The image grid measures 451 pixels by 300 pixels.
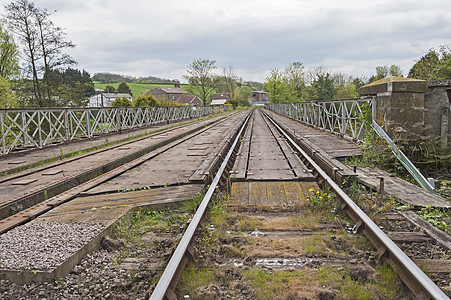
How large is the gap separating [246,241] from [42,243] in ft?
6.26

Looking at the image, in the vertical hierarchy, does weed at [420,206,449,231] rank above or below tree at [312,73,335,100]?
below

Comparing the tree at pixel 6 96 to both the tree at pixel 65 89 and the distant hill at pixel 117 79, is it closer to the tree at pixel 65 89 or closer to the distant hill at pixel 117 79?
the tree at pixel 65 89

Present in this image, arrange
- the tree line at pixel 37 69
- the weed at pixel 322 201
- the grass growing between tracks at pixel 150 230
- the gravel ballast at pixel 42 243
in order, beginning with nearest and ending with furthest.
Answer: the gravel ballast at pixel 42 243 < the grass growing between tracks at pixel 150 230 < the weed at pixel 322 201 < the tree line at pixel 37 69

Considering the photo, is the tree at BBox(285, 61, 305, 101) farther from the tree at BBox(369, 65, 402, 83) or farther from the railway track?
the railway track

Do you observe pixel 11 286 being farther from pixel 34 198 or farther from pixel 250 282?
pixel 34 198

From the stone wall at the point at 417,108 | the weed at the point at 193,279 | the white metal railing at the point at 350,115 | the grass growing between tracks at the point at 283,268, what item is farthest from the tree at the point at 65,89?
the weed at the point at 193,279

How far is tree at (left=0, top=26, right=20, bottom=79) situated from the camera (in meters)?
31.9

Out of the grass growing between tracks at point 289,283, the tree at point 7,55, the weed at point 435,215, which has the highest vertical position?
the tree at point 7,55

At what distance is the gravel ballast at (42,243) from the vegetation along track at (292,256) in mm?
978

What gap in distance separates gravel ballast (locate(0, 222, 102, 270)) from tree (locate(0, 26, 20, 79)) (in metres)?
35.3

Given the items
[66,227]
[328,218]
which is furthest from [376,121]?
[66,227]

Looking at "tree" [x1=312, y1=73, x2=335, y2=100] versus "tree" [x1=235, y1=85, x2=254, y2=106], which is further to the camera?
"tree" [x1=235, y1=85, x2=254, y2=106]

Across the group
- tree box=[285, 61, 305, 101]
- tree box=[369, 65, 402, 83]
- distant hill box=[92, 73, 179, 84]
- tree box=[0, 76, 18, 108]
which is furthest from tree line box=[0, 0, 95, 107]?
distant hill box=[92, 73, 179, 84]

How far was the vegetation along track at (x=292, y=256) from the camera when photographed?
237 cm
